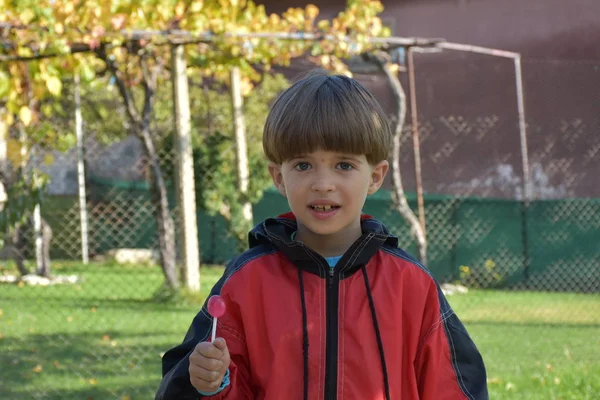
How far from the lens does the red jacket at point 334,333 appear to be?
2131mm

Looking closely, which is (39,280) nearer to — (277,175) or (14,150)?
(14,150)

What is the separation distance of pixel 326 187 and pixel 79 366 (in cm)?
480

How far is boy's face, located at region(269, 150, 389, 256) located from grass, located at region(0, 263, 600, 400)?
138 inches

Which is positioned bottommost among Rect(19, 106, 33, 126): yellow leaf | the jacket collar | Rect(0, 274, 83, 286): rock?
Rect(0, 274, 83, 286): rock

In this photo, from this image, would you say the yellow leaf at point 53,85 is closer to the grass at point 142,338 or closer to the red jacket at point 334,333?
the grass at point 142,338

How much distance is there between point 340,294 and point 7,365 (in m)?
4.99

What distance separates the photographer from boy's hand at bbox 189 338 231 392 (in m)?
1.95

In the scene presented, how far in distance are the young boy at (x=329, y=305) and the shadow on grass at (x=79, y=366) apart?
3584 millimetres


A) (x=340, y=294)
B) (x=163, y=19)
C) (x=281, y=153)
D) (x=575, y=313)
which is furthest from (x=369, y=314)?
(x=575, y=313)

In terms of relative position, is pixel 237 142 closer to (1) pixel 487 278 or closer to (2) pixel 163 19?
(2) pixel 163 19

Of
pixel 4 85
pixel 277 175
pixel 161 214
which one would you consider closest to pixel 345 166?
pixel 277 175

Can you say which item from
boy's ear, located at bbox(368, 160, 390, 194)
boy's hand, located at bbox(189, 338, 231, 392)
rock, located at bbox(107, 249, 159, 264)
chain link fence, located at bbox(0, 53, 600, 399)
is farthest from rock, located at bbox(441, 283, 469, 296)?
boy's hand, located at bbox(189, 338, 231, 392)

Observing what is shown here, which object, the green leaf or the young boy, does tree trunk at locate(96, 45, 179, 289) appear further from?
the young boy

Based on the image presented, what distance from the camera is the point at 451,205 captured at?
12562 millimetres
